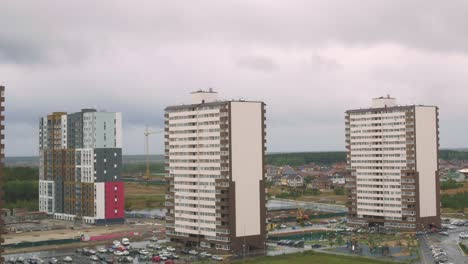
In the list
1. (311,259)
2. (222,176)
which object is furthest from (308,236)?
(222,176)

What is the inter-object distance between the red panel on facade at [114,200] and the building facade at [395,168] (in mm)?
60344

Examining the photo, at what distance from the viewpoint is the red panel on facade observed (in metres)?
158

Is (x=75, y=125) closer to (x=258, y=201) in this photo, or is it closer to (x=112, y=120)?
(x=112, y=120)

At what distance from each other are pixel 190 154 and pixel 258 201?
16883 mm

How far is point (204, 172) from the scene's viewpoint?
4466 inches

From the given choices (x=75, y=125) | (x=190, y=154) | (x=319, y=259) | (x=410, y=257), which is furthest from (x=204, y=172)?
(x=75, y=125)

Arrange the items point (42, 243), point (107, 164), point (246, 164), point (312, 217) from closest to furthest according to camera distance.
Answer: point (246, 164), point (42, 243), point (107, 164), point (312, 217)

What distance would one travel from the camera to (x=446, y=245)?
118 metres

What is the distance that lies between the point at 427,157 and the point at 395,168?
8.06 metres

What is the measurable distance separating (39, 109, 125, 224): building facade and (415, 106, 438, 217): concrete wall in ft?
253

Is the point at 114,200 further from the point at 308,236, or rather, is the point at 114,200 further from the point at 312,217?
the point at 308,236

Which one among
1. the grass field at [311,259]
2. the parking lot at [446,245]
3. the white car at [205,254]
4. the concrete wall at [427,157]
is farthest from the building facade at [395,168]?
the white car at [205,254]

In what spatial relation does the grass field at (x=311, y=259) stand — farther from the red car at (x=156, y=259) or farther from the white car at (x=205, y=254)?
the red car at (x=156, y=259)

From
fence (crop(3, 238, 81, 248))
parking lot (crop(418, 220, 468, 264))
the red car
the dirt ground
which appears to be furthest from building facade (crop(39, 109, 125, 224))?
parking lot (crop(418, 220, 468, 264))
